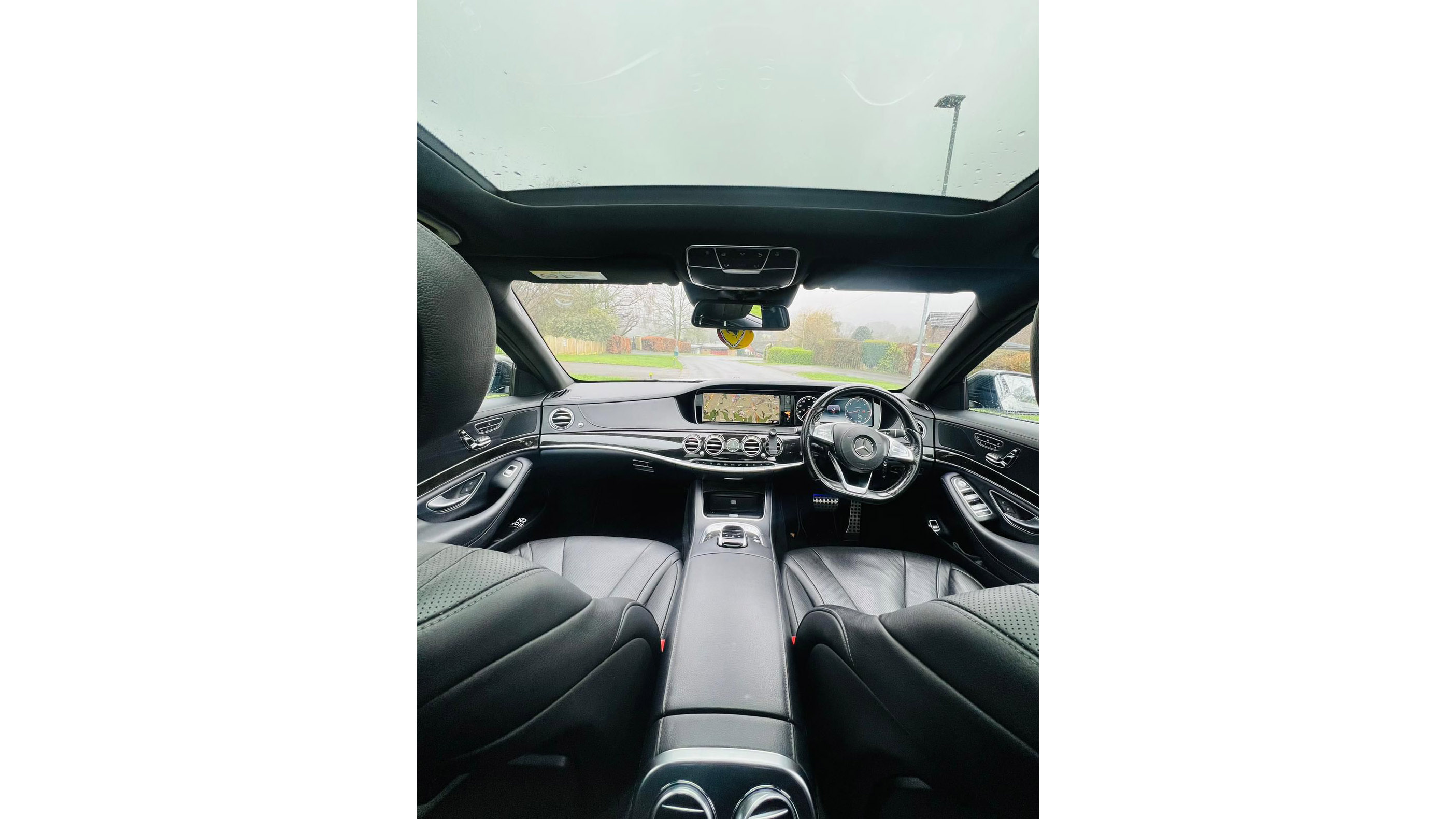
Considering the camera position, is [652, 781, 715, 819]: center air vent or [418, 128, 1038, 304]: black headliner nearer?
[652, 781, 715, 819]: center air vent

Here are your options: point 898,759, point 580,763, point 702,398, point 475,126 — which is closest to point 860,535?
point 702,398

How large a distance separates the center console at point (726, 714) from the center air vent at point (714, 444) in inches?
40.8

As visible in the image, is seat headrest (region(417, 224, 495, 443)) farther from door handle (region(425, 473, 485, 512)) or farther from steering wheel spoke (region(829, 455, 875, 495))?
steering wheel spoke (region(829, 455, 875, 495))

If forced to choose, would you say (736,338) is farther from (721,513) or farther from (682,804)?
(682,804)

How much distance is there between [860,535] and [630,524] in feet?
5.14

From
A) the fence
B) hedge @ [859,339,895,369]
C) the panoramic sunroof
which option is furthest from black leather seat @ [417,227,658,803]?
hedge @ [859,339,895,369]

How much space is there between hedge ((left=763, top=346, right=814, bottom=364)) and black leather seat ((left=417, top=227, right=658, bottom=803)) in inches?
86.0

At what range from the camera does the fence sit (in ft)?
9.09

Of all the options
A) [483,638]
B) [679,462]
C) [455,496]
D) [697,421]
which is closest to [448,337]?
[483,638]

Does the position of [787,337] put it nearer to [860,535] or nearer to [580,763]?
[860,535]

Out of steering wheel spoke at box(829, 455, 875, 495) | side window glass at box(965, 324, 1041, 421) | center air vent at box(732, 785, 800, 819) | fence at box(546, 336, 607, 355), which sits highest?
fence at box(546, 336, 607, 355)

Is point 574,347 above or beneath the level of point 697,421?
above

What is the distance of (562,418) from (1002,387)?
Answer: 2.71 m

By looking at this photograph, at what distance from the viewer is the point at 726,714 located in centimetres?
108
